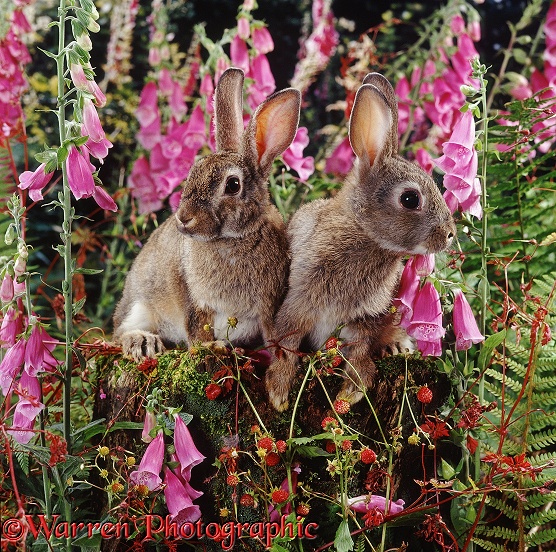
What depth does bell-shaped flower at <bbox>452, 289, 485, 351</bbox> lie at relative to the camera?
1.66 metres

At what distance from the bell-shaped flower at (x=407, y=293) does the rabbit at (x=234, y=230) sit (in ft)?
1.03

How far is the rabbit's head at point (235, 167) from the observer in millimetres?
1701

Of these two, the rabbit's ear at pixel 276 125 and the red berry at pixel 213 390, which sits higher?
the rabbit's ear at pixel 276 125

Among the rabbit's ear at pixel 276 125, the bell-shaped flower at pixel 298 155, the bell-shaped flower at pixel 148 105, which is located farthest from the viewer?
the bell-shaped flower at pixel 148 105

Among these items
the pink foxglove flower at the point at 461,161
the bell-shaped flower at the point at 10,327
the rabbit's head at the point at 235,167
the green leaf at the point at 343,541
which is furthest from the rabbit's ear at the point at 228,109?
the green leaf at the point at 343,541

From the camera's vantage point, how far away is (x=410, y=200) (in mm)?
1695

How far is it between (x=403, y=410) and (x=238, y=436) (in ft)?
1.45

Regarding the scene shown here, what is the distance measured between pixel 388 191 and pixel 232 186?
0.39m

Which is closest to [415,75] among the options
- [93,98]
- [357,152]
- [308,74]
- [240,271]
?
[308,74]

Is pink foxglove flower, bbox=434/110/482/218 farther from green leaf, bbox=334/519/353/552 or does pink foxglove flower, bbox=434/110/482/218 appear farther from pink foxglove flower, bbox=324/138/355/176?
pink foxglove flower, bbox=324/138/355/176

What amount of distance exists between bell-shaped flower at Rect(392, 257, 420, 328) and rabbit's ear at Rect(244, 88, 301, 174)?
1.51ft

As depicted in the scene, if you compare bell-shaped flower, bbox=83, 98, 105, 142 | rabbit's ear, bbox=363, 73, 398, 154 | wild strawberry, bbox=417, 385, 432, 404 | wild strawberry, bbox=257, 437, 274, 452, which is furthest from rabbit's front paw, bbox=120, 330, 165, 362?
rabbit's ear, bbox=363, 73, 398, 154

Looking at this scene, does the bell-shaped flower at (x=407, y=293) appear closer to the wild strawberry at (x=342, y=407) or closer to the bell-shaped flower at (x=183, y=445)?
the wild strawberry at (x=342, y=407)

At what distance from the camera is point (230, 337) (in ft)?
6.23
